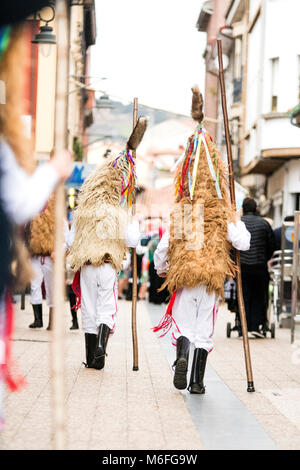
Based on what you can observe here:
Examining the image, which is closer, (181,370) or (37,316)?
(181,370)

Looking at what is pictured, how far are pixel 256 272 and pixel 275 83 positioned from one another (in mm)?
13642

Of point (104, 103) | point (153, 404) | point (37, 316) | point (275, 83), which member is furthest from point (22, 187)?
point (104, 103)

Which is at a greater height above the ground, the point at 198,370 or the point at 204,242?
the point at 204,242

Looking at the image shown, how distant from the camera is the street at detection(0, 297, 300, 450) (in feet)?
19.3

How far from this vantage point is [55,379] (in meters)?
3.97

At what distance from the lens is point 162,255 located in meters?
8.24

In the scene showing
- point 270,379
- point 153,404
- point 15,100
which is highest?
point 15,100

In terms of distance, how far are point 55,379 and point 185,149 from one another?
15.2 feet

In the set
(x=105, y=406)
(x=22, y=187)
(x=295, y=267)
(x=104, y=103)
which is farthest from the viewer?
(x=104, y=103)

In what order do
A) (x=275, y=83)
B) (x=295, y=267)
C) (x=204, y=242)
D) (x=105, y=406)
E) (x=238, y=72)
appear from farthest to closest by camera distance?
(x=238, y=72) < (x=275, y=83) < (x=295, y=267) < (x=204, y=242) < (x=105, y=406)

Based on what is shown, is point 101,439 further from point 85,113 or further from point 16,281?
point 85,113

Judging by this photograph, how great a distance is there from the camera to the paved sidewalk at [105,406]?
580 cm

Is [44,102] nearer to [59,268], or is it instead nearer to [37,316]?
[37,316]

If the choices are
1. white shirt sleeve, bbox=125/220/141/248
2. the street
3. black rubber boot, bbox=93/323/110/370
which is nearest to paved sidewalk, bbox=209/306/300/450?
the street
